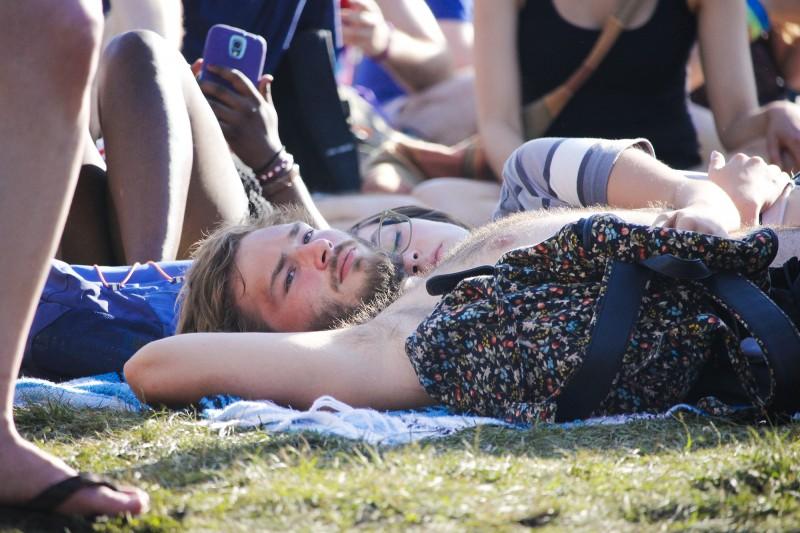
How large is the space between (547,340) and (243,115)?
6.62 feet

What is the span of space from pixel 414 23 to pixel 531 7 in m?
1.45

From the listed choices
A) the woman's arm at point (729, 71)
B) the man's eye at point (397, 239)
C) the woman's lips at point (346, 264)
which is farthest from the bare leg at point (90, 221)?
the woman's arm at point (729, 71)

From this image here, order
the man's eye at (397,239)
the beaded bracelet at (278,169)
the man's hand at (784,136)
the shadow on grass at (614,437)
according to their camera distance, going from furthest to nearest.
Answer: the man's hand at (784,136) → the beaded bracelet at (278,169) → the man's eye at (397,239) → the shadow on grass at (614,437)

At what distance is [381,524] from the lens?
1.45 metres

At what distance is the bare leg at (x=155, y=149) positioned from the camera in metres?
3.19

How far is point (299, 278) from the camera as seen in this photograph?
2662mm

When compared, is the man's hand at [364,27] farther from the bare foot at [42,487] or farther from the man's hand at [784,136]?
the bare foot at [42,487]

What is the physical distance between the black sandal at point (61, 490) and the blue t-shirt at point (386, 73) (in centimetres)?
540

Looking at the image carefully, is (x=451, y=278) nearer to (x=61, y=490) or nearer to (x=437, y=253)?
(x=437, y=253)

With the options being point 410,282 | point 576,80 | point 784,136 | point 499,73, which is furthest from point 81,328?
point 784,136

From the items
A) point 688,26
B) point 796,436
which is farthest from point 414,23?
point 796,436

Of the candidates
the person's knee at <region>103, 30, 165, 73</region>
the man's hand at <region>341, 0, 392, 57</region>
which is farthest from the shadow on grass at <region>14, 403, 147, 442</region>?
the man's hand at <region>341, 0, 392, 57</region>

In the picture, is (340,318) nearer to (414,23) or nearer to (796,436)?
(796,436)

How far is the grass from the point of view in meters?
1.47
